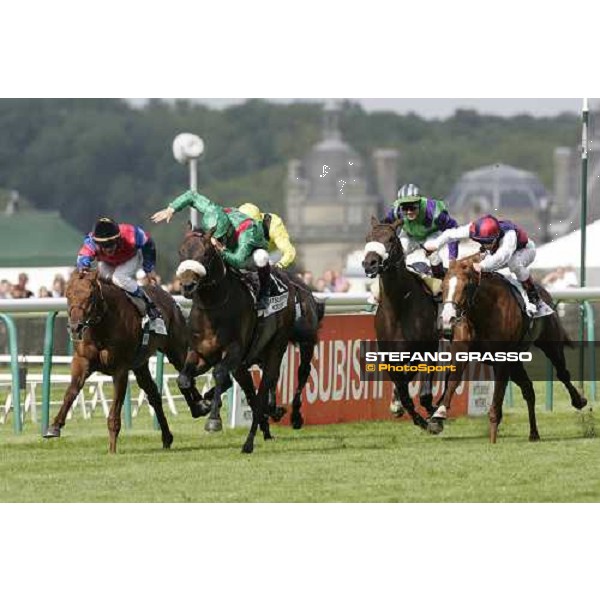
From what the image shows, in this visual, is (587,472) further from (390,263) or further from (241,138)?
(241,138)

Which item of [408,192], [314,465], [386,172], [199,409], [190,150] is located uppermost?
[386,172]

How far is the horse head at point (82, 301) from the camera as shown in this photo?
1130 cm

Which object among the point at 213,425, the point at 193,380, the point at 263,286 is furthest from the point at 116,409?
the point at 263,286

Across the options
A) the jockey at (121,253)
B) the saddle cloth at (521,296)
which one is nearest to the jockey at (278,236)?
the jockey at (121,253)

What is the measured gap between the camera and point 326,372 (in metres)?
14.2

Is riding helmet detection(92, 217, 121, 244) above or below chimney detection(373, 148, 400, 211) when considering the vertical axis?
below

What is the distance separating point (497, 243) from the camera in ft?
40.7

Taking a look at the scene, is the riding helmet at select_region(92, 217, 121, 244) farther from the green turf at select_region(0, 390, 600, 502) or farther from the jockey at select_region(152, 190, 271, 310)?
the green turf at select_region(0, 390, 600, 502)

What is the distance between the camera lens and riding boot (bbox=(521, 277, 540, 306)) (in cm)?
1290

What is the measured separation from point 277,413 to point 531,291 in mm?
2120

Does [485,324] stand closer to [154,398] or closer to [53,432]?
[154,398]

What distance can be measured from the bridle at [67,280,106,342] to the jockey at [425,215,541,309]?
257 cm

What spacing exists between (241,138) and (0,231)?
A: 1311 cm

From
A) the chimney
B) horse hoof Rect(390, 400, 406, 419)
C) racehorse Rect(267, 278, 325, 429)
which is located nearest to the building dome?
the chimney
